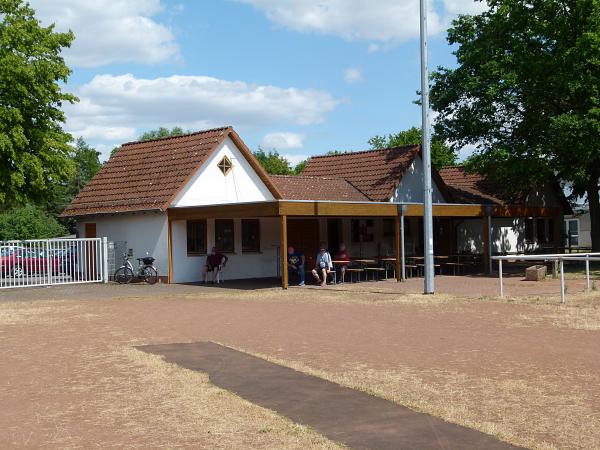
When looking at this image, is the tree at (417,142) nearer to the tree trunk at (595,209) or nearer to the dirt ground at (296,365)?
the tree trunk at (595,209)

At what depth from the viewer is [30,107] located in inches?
1165

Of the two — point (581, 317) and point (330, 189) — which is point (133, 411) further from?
point (330, 189)

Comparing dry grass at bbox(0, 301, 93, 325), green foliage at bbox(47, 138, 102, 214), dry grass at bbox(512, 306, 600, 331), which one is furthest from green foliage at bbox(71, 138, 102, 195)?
dry grass at bbox(512, 306, 600, 331)

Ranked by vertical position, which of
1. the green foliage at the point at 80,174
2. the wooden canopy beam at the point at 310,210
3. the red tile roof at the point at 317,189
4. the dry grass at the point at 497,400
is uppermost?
the green foliage at the point at 80,174

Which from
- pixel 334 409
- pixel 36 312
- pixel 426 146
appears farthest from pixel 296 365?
pixel 426 146

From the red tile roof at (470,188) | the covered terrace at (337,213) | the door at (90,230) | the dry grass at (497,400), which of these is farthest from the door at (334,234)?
the dry grass at (497,400)

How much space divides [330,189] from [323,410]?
1014 inches

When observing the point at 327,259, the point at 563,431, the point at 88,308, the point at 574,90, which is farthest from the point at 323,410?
the point at 574,90

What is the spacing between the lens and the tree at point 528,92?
89.9 ft

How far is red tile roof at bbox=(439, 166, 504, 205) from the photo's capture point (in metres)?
37.0

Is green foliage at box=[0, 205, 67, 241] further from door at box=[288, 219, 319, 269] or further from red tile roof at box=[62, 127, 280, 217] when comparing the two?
door at box=[288, 219, 319, 269]

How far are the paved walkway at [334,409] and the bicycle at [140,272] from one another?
15684 millimetres

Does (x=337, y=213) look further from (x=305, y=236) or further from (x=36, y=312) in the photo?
(x=36, y=312)

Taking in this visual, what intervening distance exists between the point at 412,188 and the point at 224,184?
9.18 meters
